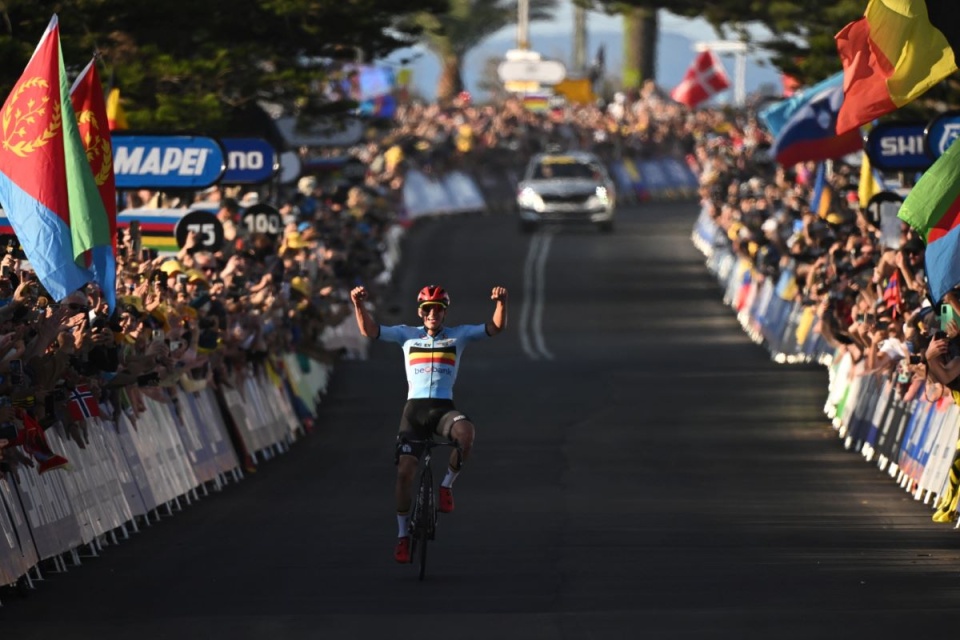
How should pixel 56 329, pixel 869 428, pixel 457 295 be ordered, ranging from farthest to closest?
pixel 457 295, pixel 869 428, pixel 56 329

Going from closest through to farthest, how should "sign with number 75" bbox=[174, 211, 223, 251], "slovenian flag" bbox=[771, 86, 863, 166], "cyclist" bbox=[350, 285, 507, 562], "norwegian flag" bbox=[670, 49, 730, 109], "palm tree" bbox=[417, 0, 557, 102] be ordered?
"cyclist" bbox=[350, 285, 507, 562] → "sign with number 75" bbox=[174, 211, 223, 251] → "slovenian flag" bbox=[771, 86, 863, 166] → "norwegian flag" bbox=[670, 49, 730, 109] → "palm tree" bbox=[417, 0, 557, 102]

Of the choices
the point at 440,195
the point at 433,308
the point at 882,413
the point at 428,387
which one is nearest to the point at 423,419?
the point at 428,387

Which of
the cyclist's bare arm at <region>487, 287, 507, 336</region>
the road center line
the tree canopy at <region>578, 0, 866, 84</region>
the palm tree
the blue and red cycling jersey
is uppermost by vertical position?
the cyclist's bare arm at <region>487, 287, 507, 336</region>

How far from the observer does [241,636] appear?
577 inches

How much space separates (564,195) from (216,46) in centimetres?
2673

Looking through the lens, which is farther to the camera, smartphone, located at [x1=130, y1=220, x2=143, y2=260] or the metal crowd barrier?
smartphone, located at [x1=130, y1=220, x2=143, y2=260]

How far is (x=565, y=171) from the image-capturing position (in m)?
62.2

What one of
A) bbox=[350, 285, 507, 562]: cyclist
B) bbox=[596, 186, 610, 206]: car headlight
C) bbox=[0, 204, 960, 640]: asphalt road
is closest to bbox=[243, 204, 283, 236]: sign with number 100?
bbox=[0, 204, 960, 640]: asphalt road

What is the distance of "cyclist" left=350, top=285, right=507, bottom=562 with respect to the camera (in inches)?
696

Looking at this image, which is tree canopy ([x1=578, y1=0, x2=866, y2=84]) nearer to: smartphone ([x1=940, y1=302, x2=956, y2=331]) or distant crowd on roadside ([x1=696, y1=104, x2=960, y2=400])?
distant crowd on roadside ([x1=696, y1=104, x2=960, y2=400])

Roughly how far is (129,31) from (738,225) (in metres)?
15.1

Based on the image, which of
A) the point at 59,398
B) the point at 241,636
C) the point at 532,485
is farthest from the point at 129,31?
the point at 241,636

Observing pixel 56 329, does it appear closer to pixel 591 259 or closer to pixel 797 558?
pixel 797 558

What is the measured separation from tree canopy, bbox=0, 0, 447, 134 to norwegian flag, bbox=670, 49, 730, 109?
42825 millimetres
